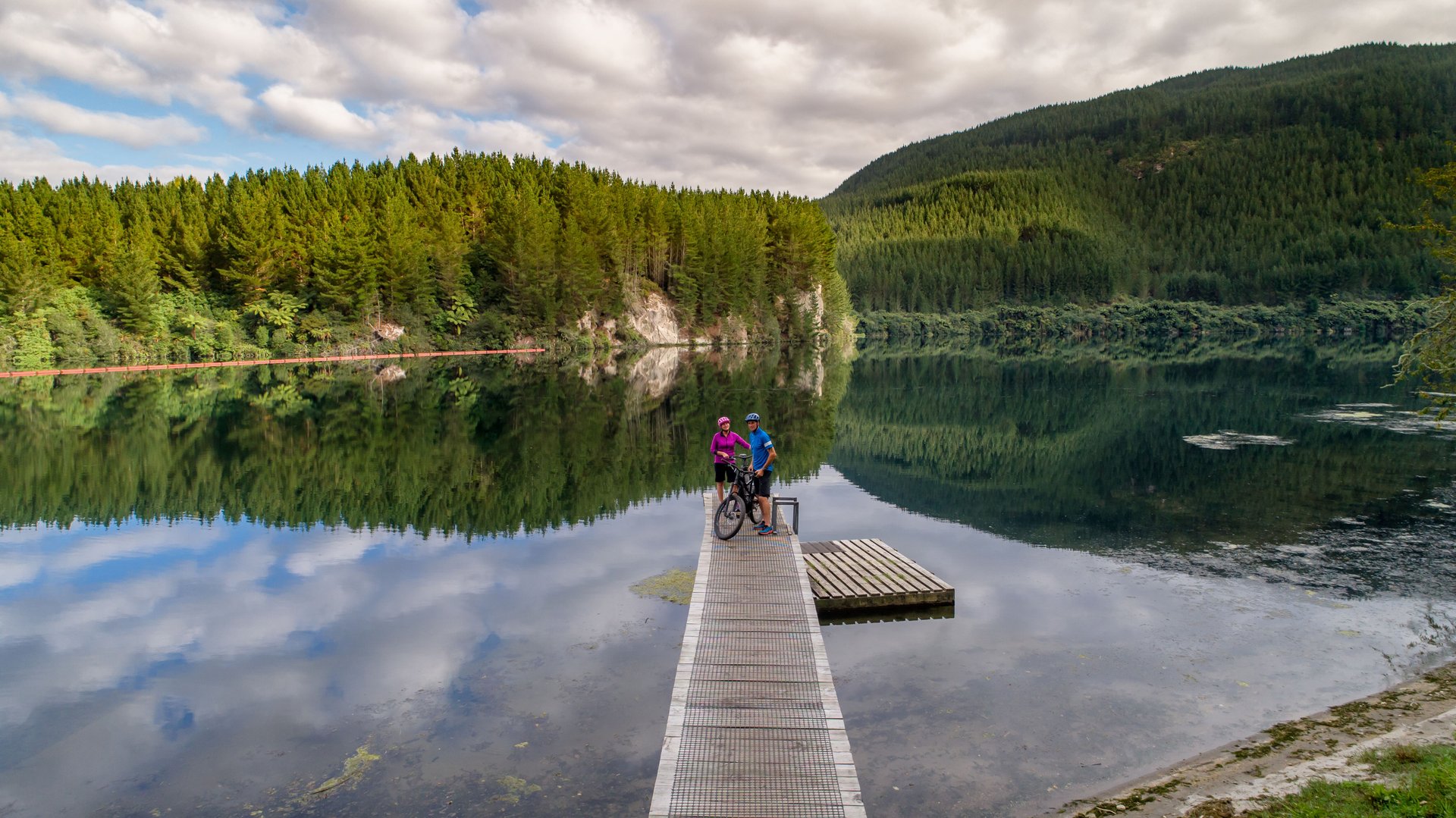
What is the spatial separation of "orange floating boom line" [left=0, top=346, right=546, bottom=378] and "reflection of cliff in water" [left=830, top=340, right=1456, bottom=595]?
170 feet

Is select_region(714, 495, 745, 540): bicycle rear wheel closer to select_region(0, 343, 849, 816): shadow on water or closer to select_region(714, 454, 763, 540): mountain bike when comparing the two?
select_region(714, 454, 763, 540): mountain bike

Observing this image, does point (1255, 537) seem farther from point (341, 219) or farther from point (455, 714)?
point (341, 219)

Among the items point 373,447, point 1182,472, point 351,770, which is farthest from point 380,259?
point 351,770

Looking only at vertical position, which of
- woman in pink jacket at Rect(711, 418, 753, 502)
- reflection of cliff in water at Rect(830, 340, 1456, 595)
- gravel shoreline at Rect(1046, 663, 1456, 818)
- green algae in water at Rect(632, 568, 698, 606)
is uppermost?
woman in pink jacket at Rect(711, 418, 753, 502)

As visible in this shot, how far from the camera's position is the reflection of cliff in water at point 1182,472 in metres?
18.6

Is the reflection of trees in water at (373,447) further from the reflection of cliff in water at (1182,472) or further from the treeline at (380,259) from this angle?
the treeline at (380,259)

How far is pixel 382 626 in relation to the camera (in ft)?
45.5

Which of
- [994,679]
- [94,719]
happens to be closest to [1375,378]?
[994,679]

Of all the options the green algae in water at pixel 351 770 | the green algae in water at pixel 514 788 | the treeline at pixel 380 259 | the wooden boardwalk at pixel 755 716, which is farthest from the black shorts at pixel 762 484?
the treeline at pixel 380 259

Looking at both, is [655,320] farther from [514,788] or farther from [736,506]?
[514,788]

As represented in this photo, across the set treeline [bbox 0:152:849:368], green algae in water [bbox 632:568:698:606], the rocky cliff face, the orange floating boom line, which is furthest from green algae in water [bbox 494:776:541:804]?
the rocky cliff face

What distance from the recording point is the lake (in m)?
9.62

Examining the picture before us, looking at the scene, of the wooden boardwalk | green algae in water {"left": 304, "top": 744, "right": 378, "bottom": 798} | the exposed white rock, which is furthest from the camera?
the exposed white rock

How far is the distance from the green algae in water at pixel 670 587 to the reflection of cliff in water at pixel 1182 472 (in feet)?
27.9
